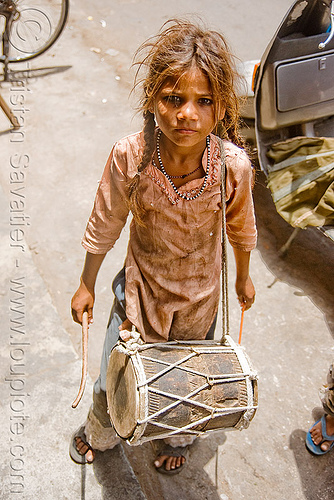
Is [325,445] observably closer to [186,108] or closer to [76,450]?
[76,450]

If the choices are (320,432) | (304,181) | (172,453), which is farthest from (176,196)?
(304,181)

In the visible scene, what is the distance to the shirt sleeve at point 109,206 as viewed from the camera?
56.4 inches

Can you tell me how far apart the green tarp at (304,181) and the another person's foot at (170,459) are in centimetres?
131

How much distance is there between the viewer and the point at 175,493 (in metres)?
2.00

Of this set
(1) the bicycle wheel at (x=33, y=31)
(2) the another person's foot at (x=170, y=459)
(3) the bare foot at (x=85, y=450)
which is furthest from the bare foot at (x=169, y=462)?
(1) the bicycle wheel at (x=33, y=31)

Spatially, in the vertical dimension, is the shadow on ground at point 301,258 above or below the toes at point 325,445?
above

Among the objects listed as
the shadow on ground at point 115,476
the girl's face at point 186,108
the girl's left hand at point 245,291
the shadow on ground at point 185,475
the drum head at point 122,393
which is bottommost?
the shadow on ground at point 185,475

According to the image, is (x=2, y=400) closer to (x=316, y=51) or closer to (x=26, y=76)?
(x=316, y=51)

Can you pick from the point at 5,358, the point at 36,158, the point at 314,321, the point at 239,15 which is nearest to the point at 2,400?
the point at 5,358

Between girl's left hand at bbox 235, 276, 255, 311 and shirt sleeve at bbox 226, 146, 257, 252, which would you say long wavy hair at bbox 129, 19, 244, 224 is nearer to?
shirt sleeve at bbox 226, 146, 257, 252

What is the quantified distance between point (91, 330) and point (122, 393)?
40.6 inches

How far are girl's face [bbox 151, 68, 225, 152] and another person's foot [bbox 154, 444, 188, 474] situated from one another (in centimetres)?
132

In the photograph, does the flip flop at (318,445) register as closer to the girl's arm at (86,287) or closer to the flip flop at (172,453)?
the flip flop at (172,453)

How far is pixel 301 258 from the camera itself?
9.98 ft
